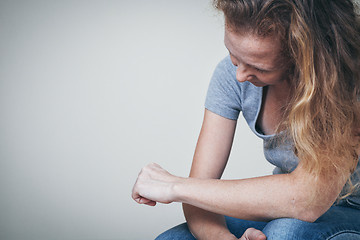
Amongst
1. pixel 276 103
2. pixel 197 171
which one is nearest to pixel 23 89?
pixel 197 171

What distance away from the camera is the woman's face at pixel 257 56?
3.39 feet

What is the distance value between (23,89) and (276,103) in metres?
1.53

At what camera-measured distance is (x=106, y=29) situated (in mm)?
2316

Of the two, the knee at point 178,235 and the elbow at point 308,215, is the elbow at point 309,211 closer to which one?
the elbow at point 308,215

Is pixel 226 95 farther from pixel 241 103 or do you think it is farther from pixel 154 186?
pixel 154 186

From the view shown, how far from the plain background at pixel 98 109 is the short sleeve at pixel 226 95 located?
99cm

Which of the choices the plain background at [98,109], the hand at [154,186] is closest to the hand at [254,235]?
the hand at [154,186]

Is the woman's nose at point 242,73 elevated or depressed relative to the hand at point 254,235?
elevated

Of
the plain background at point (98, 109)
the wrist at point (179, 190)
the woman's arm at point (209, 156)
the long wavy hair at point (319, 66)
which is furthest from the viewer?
the plain background at point (98, 109)

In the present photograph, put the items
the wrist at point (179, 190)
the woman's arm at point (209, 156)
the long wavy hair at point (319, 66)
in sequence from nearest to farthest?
the long wavy hair at point (319, 66), the wrist at point (179, 190), the woman's arm at point (209, 156)

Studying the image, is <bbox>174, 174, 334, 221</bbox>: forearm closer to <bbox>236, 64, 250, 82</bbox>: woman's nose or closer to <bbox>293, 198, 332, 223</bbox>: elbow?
<bbox>293, 198, 332, 223</bbox>: elbow

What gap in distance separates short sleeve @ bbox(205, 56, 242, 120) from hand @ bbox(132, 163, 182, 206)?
26 cm

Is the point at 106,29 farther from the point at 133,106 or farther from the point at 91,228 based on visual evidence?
the point at 91,228

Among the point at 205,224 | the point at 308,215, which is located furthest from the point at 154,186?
the point at 308,215
